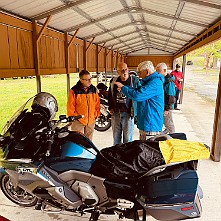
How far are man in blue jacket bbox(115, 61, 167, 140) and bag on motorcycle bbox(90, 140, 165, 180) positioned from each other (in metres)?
0.79

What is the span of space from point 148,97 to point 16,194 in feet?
5.82

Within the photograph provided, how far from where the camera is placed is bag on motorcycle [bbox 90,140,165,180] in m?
1.88

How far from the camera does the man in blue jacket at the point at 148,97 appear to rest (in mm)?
2666

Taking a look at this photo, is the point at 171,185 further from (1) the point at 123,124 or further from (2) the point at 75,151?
(1) the point at 123,124

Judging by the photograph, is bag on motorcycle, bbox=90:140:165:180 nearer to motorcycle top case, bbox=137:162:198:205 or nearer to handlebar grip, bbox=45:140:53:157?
motorcycle top case, bbox=137:162:198:205

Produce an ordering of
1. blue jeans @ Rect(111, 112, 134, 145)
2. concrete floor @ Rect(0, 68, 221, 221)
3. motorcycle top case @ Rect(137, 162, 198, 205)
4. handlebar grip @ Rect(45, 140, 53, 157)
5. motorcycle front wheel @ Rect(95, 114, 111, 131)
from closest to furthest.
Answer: motorcycle top case @ Rect(137, 162, 198, 205)
handlebar grip @ Rect(45, 140, 53, 157)
concrete floor @ Rect(0, 68, 221, 221)
blue jeans @ Rect(111, 112, 134, 145)
motorcycle front wheel @ Rect(95, 114, 111, 131)

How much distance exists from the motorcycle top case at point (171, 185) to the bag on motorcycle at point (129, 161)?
0.10 m

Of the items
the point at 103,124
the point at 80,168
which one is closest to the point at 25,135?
the point at 80,168

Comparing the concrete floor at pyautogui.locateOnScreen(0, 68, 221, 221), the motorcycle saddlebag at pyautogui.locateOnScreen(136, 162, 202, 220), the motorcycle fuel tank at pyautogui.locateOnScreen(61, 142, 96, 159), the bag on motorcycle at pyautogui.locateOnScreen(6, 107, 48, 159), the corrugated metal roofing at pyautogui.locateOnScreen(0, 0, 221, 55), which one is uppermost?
the corrugated metal roofing at pyautogui.locateOnScreen(0, 0, 221, 55)

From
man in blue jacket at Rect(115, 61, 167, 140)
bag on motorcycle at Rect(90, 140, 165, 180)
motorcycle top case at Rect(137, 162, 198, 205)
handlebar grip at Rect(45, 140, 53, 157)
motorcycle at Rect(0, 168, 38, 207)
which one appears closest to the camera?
motorcycle top case at Rect(137, 162, 198, 205)

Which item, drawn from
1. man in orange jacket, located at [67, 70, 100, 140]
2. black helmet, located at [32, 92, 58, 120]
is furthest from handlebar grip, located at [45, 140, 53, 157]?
man in orange jacket, located at [67, 70, 100, 140]

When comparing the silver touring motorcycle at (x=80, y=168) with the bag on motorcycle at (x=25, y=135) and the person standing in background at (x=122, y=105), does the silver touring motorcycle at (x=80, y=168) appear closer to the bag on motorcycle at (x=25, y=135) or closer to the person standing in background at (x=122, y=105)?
the bag on motorcycle at (x=25, y=135)

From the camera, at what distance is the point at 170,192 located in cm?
175

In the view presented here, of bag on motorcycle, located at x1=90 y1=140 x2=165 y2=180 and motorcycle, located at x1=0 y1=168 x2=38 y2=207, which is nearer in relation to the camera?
bag on motorcycle, located at x1=90 y1=140 x2=165 y2=180
